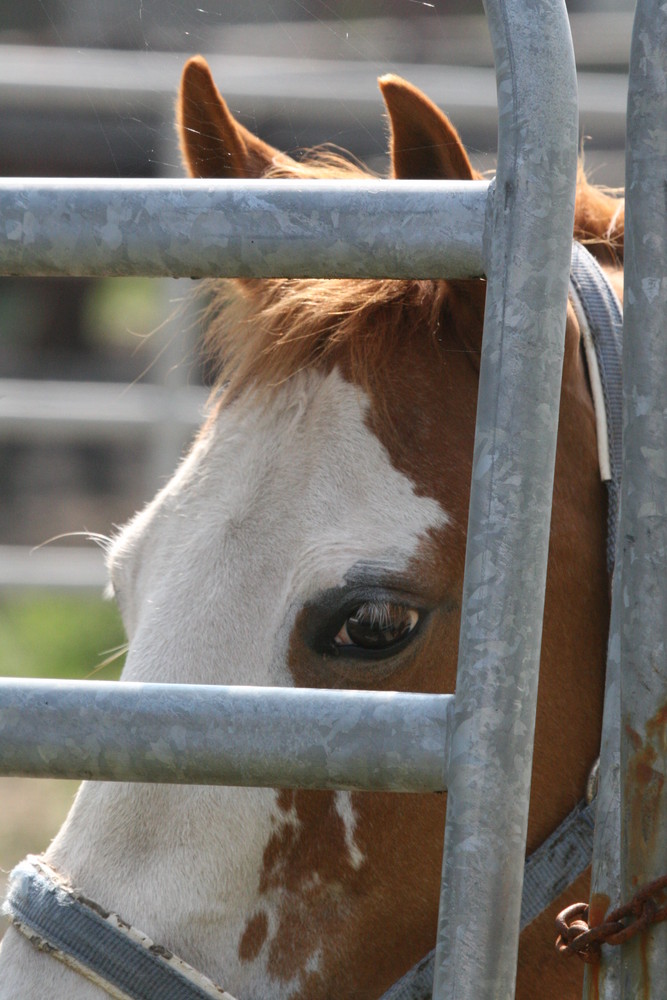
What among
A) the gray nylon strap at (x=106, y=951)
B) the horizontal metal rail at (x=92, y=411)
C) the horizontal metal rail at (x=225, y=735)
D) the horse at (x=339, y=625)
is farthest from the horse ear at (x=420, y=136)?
the horizontal metal rail at (x=92, y=411)

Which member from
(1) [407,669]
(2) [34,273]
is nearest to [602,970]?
(1) [407,669]

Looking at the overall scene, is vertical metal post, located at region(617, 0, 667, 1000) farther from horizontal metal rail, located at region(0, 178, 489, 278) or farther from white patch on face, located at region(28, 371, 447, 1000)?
white patch on face, located at region(28, 371, 447, 1000)

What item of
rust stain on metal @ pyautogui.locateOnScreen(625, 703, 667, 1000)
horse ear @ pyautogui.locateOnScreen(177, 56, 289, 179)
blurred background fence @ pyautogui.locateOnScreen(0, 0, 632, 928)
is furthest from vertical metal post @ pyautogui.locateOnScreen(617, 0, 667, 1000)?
blurred background fence @ pyautogui.locateOnScreen(0, 0, 632, 928)

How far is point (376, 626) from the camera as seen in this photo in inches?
38.8

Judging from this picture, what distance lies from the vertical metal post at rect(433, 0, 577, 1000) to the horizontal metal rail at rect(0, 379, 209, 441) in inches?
114

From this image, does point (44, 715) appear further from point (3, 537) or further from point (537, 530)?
point (3, 537)

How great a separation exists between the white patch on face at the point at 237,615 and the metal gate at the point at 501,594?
38 centimetres

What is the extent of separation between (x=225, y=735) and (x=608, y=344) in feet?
2.31

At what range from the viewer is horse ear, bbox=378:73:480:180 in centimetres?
99

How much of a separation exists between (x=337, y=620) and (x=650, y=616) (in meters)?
0.45

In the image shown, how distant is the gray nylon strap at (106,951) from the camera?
2.99ft

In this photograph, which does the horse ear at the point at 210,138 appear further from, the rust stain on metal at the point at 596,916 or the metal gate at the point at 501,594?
the rust stain on metal at the point at 596,916

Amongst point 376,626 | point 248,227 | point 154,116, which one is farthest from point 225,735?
point 154,116

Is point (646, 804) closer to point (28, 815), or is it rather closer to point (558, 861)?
point (558, 861)
